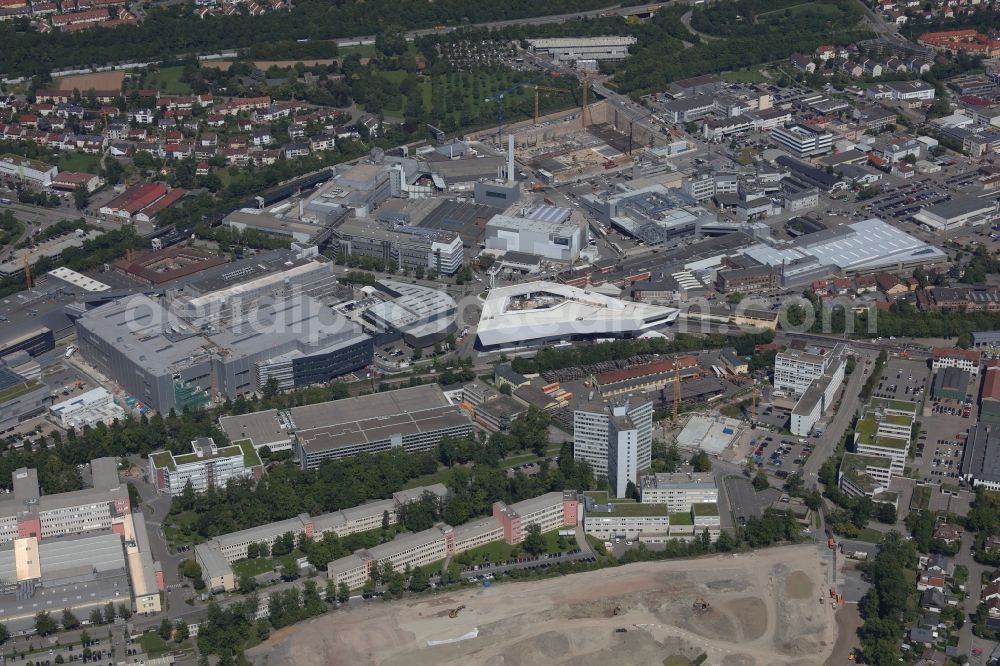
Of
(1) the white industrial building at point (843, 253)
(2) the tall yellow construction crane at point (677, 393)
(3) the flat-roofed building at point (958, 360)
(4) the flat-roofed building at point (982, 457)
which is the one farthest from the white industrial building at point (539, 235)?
(4) the flat-roofed building at point (982, 457)

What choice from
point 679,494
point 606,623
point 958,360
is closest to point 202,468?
point 606,623

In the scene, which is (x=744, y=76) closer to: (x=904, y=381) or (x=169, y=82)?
(x=169, y=82)

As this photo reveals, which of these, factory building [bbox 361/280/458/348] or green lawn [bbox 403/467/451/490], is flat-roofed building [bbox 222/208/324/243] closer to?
factory building [bbox 361/280/458/348]

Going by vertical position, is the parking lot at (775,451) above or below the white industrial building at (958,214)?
below

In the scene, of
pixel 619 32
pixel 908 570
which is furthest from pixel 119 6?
pixel 908 570

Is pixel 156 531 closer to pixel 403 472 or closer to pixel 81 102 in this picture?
pixel 403 472

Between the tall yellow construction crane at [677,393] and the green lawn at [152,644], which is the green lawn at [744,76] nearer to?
the tall yellow construction crane at [677,393]
